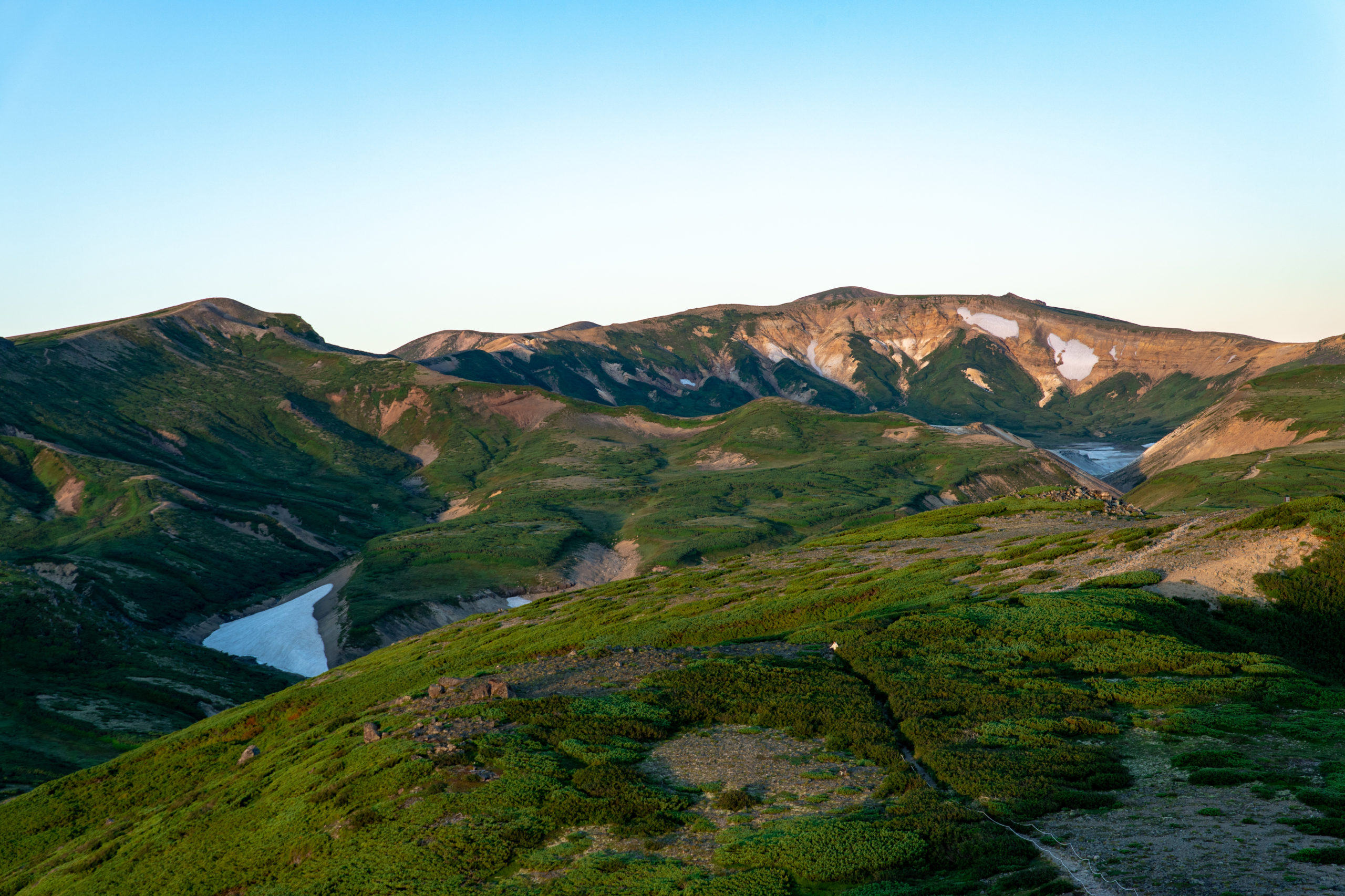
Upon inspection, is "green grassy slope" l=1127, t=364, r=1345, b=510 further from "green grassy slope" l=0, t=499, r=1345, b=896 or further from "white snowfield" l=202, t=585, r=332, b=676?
"white snowfield" l=202, t=585, r=332, b=676

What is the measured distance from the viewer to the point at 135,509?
18550 centimetres

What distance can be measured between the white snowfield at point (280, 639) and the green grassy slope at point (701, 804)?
6856cm

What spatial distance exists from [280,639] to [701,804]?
12558 centimetres

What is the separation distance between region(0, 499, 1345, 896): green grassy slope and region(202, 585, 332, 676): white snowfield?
68562 millimetres

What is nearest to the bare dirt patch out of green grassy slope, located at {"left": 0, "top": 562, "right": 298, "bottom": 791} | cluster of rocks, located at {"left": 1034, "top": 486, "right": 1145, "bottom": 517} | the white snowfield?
cluster of rocks, located at {"left": 1034, "top": 486, "right": 1145, "bottom": 517}

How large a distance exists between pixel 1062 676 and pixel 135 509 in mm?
195297

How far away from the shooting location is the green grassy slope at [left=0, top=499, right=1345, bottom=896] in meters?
26.3

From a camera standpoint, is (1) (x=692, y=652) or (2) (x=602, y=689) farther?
(1) (x=692, y=652)

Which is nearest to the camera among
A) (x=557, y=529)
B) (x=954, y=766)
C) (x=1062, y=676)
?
(x=954, y=766)

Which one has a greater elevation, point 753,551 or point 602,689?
point 602,689

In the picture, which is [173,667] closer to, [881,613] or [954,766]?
[881,613]

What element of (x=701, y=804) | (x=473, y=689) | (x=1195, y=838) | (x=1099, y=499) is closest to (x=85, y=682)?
(x=473, y=689)

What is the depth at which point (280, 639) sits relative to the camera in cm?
13800

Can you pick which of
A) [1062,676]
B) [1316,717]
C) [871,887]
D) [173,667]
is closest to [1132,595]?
[1062,676]
